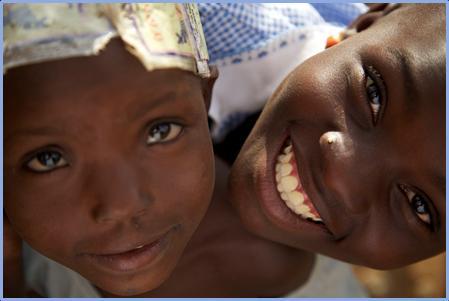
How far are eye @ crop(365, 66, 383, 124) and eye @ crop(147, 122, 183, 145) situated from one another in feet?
1.24

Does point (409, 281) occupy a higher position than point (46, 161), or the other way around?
point (46, 161)

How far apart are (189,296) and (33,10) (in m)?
0.85

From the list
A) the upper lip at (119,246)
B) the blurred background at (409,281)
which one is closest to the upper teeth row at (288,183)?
the upper lip at (119,246)

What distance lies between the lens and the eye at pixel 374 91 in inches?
45.7

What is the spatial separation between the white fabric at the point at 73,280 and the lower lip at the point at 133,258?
403 mm

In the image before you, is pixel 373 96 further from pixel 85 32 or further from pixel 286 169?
pixel 85 32

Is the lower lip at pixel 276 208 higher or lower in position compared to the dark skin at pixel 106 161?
lower

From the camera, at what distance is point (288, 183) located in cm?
126

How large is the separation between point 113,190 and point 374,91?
0.54 meters

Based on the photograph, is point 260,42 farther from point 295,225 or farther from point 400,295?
point 400,295

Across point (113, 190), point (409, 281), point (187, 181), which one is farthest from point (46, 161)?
point (409, 281)

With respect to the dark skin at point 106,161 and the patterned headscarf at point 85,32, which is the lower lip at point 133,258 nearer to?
the dark skin at point 106,161

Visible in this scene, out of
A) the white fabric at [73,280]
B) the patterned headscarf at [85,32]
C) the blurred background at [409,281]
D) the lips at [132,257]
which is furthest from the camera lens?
the blurred background at [409,281]

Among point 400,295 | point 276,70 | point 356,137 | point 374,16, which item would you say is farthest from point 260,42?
point 400,295
